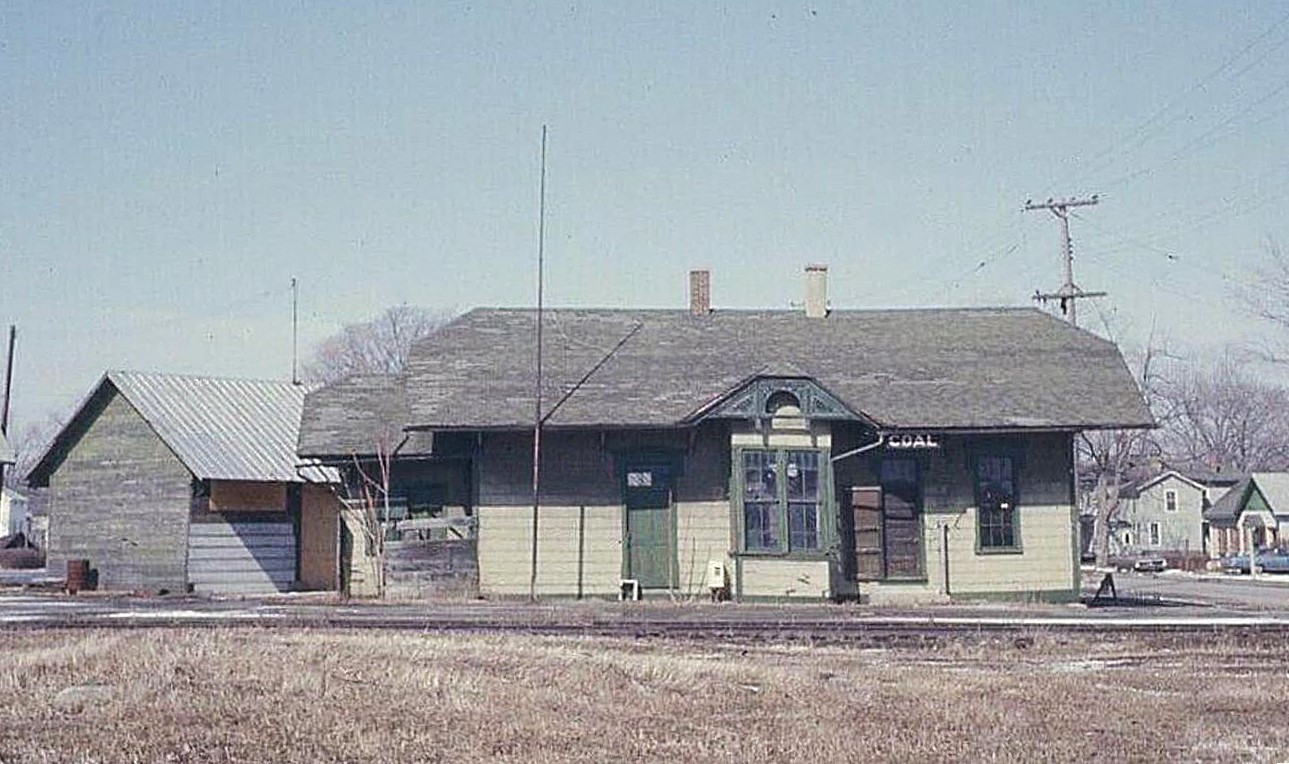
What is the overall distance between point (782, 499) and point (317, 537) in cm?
1187

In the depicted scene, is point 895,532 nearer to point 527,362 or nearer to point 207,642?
point 527,362

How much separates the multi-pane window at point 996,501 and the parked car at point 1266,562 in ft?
148

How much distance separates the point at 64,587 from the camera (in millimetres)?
34312

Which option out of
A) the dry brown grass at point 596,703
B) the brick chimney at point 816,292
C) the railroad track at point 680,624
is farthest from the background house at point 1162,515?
the dry brown grass at point 596,703

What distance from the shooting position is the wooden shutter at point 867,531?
30.1 metres

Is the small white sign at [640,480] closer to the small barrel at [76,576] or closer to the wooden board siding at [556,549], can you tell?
the wooden board siding at [556,549]

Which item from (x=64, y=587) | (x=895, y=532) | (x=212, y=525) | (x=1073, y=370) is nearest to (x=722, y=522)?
(x=895, y=532)

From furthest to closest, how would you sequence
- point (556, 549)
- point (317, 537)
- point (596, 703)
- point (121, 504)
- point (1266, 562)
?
point (1266, 562) < point (317, 537) < point (121, 504) < point (556, 549) < point (596, 703)

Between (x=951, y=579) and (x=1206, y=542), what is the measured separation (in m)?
77.0

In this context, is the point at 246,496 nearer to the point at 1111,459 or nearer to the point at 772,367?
the point at 772,367

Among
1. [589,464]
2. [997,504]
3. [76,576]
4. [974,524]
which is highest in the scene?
[589,464]

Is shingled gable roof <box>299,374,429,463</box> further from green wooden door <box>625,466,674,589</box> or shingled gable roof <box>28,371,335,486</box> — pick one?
green wooden door <box>625,466,674,589</box>

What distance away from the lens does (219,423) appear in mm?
36750

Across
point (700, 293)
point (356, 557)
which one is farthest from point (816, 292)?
point (356, 557)
